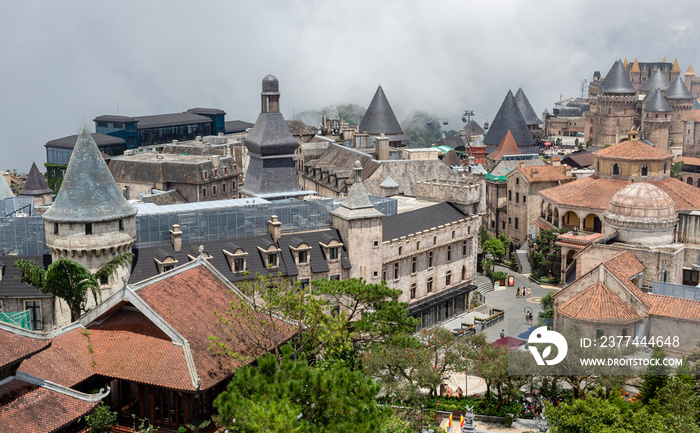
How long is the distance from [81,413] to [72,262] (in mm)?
15792

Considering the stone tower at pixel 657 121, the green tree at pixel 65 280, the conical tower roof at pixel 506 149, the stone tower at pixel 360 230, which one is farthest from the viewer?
the stone tower at pixel 657 121

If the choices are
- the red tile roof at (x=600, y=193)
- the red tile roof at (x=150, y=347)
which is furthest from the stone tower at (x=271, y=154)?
the red tile roof at (x=150, y=347)

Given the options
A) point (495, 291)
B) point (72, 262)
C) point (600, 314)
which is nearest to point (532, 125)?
point (495, 291)

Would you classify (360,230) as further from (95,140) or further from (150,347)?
(95,140)

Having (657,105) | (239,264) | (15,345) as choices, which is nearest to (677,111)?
(657,105)

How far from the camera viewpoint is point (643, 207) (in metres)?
71.2

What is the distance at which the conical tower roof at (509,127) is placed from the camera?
13562 cm

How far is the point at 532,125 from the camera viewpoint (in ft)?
518

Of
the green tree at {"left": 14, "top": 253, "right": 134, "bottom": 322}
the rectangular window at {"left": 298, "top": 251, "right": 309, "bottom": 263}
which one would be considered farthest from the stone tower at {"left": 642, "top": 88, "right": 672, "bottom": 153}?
the green tree at {"left": 14, "top": 253, "right": 134, "bottom": 322}

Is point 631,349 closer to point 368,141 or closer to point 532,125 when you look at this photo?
point 368,141

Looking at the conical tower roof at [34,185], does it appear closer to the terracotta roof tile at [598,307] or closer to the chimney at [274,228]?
the chimney at [274,228]

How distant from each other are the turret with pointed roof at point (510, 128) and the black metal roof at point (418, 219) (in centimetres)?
5991

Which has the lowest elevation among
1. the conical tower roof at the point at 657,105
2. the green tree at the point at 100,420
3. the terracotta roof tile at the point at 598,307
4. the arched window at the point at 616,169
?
the green tree at the point at 100,420

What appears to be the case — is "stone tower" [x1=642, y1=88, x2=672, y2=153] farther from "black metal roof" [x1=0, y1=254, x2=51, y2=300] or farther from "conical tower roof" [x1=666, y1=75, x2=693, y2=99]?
"black metal roof" [x1=0, y1=254, x2=51, y2=300]
